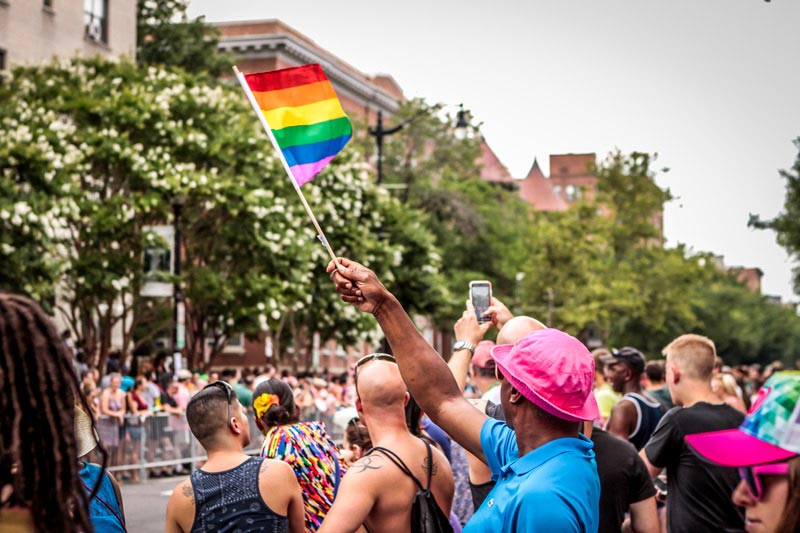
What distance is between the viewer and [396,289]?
121 feet

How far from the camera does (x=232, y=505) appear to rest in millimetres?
4988

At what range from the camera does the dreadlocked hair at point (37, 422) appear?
2576 mm

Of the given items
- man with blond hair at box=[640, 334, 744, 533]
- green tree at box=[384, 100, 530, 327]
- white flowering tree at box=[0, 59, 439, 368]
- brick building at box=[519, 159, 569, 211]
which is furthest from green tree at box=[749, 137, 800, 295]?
brick building at box=[519, 159, 569, 211]

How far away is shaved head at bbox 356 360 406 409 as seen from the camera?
5.35 metres

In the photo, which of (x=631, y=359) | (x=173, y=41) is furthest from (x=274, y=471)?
(x=173, y=41)

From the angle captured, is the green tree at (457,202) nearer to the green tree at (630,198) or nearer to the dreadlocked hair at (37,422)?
the green tree at (630,198)

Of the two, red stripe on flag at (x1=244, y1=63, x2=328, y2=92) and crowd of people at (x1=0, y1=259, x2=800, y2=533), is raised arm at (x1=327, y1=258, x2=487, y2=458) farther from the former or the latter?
red stripe on flag at (x1=244, y1=63, x2=328, y2=92)

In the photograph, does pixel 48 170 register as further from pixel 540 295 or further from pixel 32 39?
pixel 540 295

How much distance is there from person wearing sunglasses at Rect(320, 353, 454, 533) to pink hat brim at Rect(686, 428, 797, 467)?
2446 mm

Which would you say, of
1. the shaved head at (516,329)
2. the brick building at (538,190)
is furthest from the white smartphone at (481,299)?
the brick building at (538,190)

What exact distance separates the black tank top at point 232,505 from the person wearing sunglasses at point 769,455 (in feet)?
9.06

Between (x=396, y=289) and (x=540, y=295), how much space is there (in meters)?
19.4

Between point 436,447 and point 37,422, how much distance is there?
3471 mm

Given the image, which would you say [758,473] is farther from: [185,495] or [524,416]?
[185,495]
